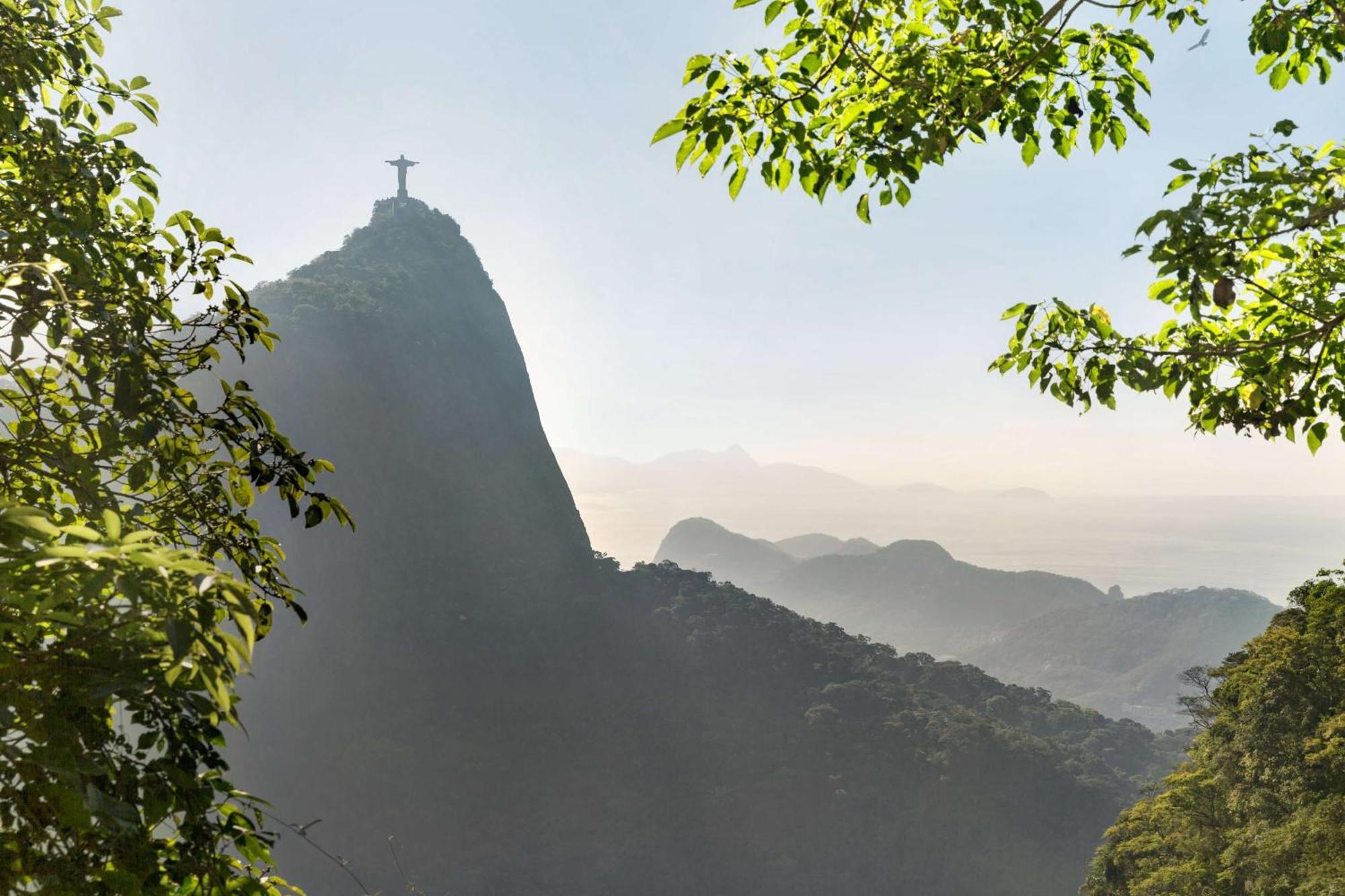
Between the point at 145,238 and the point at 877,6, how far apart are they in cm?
362

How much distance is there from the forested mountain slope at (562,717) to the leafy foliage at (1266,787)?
21031mm

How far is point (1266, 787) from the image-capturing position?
17750 millimetres

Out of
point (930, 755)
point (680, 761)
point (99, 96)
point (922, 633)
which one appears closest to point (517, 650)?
point (680, 761)

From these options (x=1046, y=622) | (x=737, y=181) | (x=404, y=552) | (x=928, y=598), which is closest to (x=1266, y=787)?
(x=737, y=181)

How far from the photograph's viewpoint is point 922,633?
16775cm

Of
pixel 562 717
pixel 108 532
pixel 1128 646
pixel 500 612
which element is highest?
pixel 108 532

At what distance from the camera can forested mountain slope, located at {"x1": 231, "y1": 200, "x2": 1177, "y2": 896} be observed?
133ft

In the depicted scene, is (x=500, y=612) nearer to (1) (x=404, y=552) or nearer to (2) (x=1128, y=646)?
(1) (x=404, y=552)

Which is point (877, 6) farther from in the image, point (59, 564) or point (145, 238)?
point (59, 564)

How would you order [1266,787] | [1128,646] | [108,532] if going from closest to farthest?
[108,532] < [1266,787] < [1128,646]

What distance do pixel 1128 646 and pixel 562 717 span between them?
11343 centimetres

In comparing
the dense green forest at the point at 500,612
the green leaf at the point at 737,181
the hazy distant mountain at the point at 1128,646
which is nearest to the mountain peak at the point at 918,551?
the hazy distant mountain at the point at 1128,646

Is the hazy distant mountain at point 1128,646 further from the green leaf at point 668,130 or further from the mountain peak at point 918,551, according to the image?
the green leaf at point 668,130

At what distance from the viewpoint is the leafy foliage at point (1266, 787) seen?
1486cm
